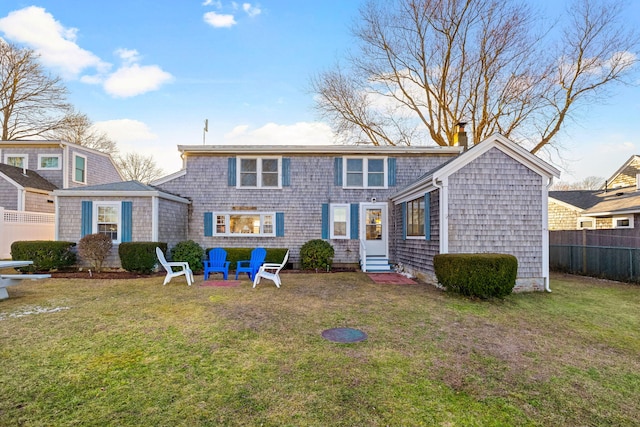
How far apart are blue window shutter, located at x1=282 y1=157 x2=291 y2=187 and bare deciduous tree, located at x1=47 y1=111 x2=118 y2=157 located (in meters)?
18.7

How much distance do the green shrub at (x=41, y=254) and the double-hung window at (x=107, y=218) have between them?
43.6 inches

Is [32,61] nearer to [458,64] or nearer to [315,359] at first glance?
[458,64]

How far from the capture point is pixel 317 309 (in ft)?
18.9

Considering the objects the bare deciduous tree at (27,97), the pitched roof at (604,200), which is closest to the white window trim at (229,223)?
the pitched roof at (604,200)

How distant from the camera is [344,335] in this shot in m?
4.34

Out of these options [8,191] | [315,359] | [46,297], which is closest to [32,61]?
[8,191]

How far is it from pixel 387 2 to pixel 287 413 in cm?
2072

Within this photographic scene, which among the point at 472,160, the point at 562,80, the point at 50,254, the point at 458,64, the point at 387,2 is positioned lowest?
the point at 50,254

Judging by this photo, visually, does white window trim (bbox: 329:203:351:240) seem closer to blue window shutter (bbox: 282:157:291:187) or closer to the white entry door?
the white entry door

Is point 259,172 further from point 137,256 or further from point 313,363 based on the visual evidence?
point 313,363

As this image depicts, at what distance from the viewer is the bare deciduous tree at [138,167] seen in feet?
105

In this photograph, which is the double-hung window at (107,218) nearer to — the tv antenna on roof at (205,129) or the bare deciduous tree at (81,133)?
the tv antenna on roof at (205,129)

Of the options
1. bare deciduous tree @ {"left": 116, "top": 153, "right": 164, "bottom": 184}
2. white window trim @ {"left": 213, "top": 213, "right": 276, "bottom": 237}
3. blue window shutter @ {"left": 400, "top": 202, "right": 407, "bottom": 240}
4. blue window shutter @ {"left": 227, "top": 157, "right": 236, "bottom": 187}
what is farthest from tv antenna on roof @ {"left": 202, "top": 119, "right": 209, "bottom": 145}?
bare deciduous tree @ {"left": 116, "top": 153, "right": 164, "bottom": 184}

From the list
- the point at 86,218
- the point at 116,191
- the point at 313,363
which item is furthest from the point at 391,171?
the point at 86,218
